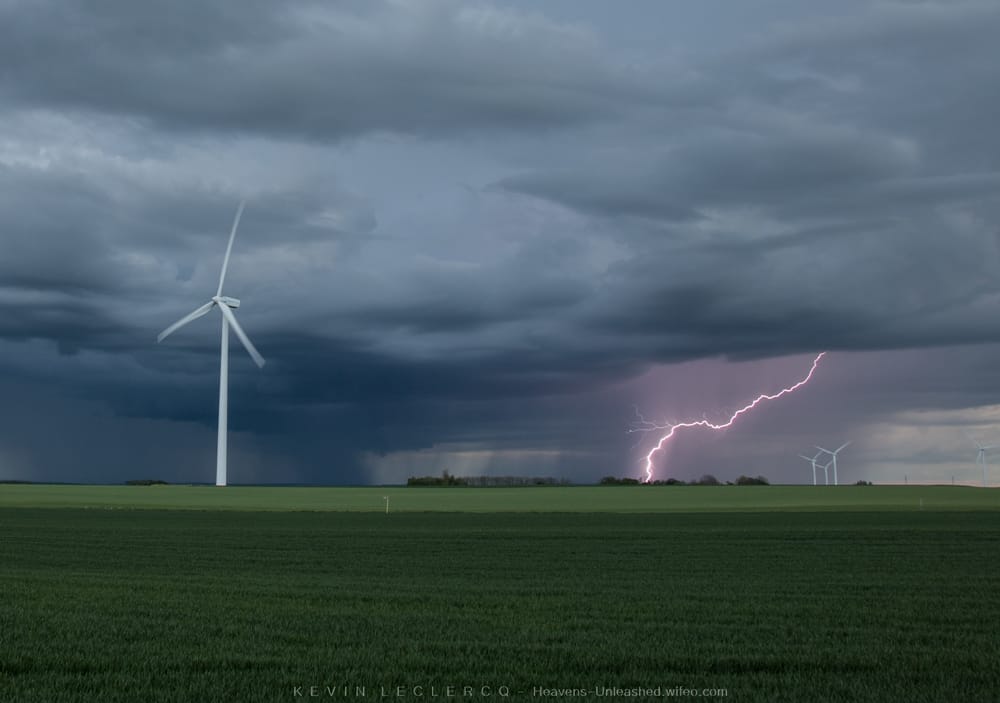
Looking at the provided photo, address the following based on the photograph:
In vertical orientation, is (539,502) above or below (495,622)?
below

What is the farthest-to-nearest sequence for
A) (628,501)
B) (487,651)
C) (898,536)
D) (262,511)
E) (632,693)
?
(628,501) < (262,511) < (898,536) < (487,651) < (632,693)

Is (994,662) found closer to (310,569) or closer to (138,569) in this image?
(310,569)

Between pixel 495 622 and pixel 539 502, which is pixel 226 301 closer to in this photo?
pixel 539 502

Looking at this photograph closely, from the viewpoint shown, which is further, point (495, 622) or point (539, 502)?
point (539, 502)

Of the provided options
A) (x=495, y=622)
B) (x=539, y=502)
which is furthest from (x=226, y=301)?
(x=495, y=622)

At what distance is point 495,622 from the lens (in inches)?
766

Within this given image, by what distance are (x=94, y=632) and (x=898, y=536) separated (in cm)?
4390

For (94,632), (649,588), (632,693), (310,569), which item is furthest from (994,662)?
(310,569)

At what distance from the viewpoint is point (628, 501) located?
113 metres

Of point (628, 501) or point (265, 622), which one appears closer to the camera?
point (265, 622)

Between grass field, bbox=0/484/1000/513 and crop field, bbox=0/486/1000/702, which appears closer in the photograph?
crop field, bbox=0/486/1000/702

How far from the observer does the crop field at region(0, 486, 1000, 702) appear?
1362 cm

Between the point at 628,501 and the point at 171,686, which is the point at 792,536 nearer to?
the point at 171,686

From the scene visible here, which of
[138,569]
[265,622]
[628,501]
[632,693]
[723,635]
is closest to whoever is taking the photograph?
[632,693]
